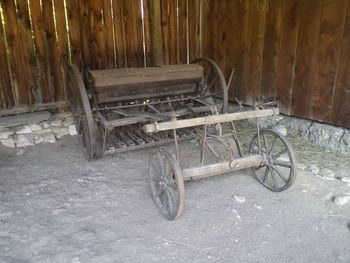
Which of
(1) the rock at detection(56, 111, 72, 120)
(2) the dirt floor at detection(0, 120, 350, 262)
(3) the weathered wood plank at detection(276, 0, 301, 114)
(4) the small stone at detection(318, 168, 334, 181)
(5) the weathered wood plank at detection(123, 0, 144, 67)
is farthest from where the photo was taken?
(5) the weathered wood plank at detection(123, 0, 144, 67)

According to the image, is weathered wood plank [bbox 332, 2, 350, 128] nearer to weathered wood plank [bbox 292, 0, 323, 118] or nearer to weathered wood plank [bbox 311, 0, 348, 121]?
weathered wood plank [bbox 311, 0, 348, 121]

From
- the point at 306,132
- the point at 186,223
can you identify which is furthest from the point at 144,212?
the point at 306,132

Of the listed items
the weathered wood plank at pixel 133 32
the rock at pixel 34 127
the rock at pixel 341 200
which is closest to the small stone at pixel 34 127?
the rock at pixel 34 127

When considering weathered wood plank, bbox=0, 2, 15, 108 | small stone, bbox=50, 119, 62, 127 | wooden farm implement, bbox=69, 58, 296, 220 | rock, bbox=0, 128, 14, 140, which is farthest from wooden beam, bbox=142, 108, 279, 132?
weathered wood plank, bbox=0, 2, 15, 108

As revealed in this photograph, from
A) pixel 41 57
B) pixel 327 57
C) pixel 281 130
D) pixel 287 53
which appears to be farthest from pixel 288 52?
pixel 41 57

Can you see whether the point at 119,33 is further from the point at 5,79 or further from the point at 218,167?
the point at 218,167

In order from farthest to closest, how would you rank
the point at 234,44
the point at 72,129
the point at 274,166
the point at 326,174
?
the point at 234,44 → the point at 72,129 → the point at 326,174 → the point at 274,166

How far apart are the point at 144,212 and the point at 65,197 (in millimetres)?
860

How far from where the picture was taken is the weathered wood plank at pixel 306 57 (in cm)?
406

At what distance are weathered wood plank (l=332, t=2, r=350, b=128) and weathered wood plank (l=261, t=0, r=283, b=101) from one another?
0.97 meters

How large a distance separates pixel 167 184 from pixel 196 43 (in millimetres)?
3811

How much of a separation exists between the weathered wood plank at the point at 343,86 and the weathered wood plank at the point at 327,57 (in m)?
0.05

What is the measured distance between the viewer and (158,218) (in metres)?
2.91

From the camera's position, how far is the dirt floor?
246cm
